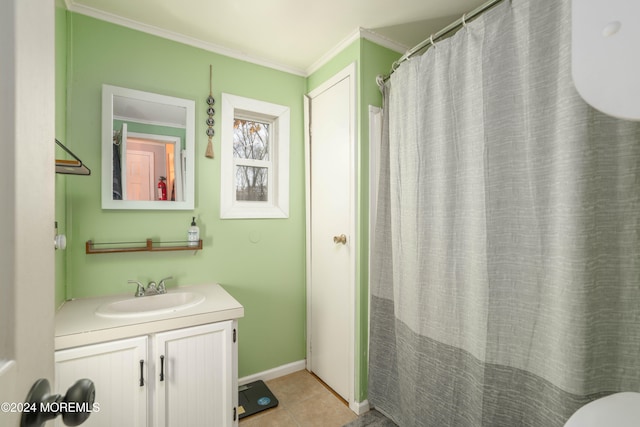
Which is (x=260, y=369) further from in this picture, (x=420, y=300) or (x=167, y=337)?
(x=420, y=300)

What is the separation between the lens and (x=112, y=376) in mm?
1324

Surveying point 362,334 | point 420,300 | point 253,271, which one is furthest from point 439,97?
point 253,271

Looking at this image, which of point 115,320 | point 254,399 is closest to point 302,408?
point 254,399

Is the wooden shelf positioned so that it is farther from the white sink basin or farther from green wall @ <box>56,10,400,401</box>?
the white sink basin

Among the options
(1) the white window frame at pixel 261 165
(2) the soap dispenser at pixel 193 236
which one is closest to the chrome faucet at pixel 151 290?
(2) the soap dispenser at pixel 193 236

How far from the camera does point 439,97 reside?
148cm

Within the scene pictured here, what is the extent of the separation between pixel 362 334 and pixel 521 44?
5.65ft

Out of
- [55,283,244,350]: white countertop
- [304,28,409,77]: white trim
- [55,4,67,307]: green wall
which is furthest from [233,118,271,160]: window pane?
[55,283,244,350]: white countertop

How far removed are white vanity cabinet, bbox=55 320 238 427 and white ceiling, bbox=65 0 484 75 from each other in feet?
5.89

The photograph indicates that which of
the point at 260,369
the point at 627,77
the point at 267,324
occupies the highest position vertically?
the point at 627,77

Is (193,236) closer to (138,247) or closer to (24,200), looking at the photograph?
(138,247)

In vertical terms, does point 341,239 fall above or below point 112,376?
above

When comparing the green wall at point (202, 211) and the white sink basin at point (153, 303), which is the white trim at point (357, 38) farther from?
the white sink basin at point (153, 303)

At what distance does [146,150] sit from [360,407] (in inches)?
83.5
